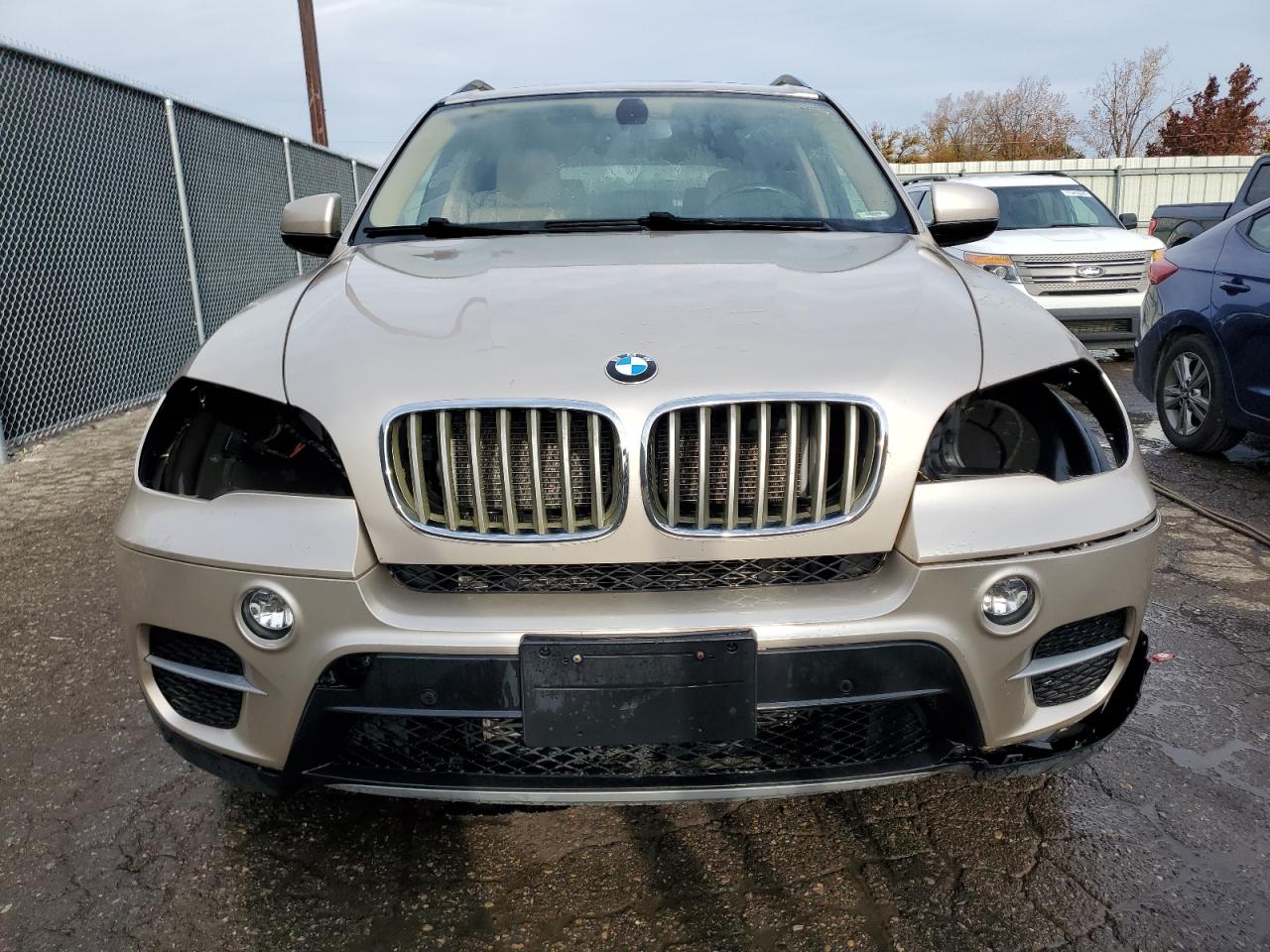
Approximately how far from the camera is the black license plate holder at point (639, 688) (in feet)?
5.65

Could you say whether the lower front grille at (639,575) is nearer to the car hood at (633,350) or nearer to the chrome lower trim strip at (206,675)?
the car hood at (633,350)

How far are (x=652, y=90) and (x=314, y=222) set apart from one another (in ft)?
4.08

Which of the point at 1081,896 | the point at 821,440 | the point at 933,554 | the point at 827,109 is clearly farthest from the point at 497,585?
the point at 827,109

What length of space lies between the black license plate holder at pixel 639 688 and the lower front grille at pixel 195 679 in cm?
58

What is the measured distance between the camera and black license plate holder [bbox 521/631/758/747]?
172 cm

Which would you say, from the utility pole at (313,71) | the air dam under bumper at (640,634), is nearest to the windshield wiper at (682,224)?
the air dam under bumper at (640,634)

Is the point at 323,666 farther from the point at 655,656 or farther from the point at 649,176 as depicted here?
the point at 649,176

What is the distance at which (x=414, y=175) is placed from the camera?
326 cm

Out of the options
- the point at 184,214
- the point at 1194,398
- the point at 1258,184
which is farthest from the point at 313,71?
the point at 1194,398

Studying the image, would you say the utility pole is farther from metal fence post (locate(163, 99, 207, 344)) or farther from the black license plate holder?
the black license plate holder

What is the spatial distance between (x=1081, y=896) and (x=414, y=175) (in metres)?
2.70

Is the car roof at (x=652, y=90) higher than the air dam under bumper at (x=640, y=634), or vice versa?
the car roof at (x=652, y=90)

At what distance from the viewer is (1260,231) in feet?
17.6

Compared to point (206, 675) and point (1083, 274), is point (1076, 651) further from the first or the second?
point (1083, 274)
